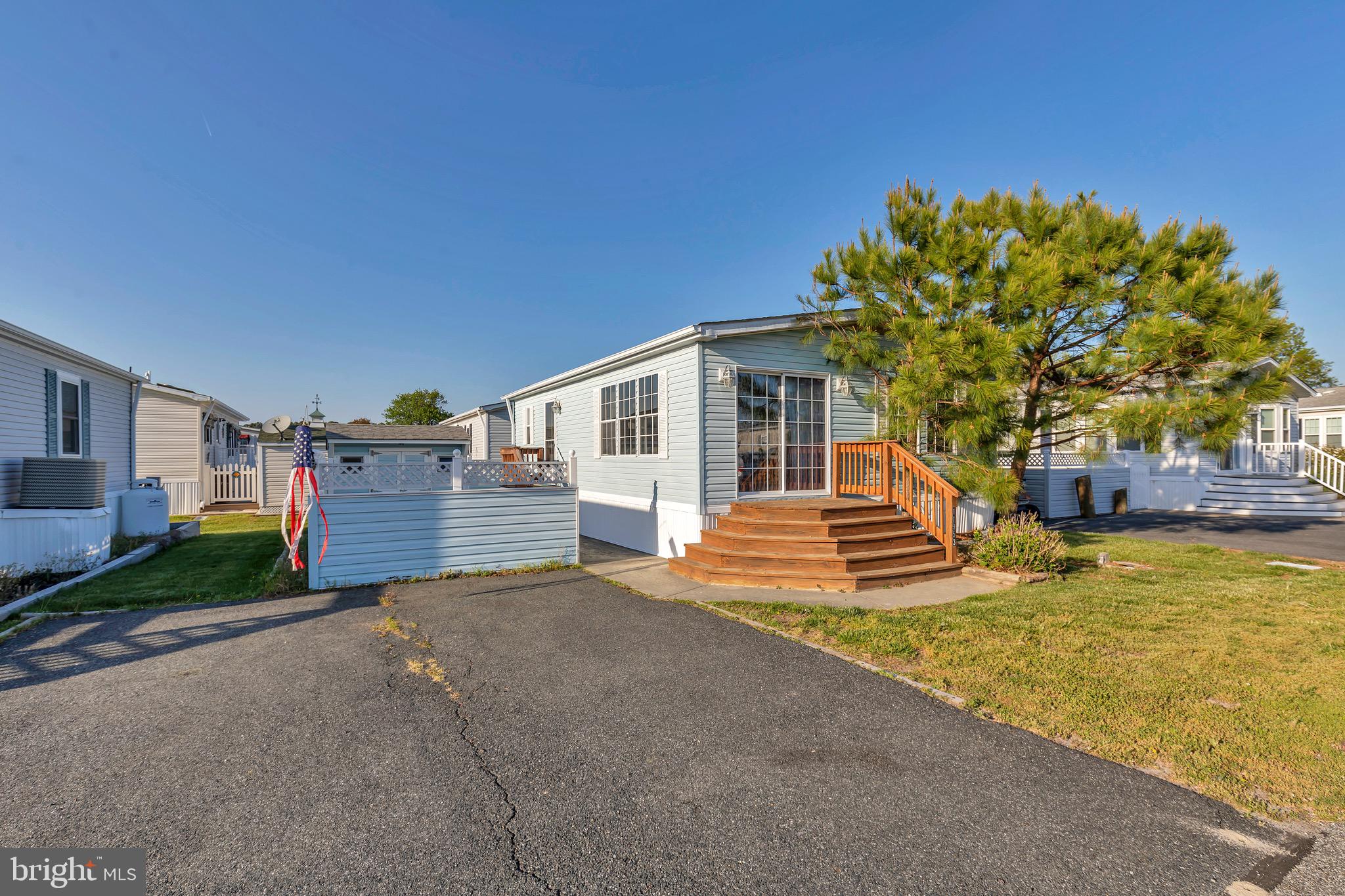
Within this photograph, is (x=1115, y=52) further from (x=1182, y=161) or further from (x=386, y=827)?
(x=386, y=827)

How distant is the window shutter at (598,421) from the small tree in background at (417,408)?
1940 inches

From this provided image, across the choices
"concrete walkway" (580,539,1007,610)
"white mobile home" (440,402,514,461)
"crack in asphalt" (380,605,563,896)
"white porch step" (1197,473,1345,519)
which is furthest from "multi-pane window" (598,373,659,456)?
"white porch step" (1197,473,1345,519)

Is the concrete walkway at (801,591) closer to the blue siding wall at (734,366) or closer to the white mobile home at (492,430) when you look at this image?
the blue siding wall at (734,366)

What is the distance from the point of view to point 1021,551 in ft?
24.6

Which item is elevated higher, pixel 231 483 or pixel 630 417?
pixel 630 417

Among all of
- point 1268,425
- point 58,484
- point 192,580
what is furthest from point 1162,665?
point 1268,425

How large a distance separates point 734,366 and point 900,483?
298 centimetres

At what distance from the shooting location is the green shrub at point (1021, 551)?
7418 mm

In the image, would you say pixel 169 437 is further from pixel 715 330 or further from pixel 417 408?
pixel 417 408

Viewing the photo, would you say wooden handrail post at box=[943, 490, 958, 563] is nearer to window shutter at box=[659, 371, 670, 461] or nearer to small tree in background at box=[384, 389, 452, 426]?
window shutter at box=[659, 371, 670, 461]

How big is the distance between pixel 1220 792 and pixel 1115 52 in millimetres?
11977

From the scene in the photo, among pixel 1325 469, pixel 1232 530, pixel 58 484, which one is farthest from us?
pixel 1325 469

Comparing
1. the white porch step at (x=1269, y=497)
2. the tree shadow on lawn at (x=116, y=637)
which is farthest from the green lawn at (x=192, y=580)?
the white porch step at (x=1269, y=497)

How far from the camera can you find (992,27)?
9.84 metres
